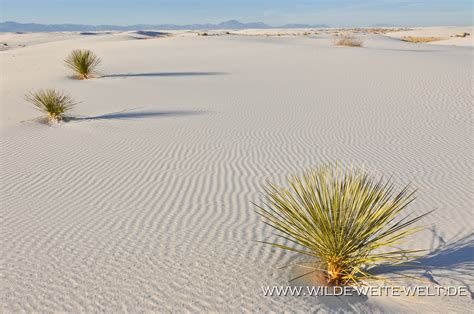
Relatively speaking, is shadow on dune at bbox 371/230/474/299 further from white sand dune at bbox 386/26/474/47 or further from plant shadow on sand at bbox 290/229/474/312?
white sand dune at bbox 386/26/474/47

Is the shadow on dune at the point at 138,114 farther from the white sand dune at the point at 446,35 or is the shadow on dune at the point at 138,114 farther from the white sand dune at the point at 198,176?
the white sand dune at the point at 446,35

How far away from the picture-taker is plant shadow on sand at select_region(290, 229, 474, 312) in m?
3.04

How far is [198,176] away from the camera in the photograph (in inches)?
234

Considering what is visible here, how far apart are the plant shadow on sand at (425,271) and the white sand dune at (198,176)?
0.02 metres

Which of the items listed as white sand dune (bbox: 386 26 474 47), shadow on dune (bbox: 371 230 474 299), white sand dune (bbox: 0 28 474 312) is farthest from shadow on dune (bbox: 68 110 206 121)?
white sand dune (bbox: 386 26 474 47)

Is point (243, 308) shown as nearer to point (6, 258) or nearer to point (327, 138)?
point (6, 258)

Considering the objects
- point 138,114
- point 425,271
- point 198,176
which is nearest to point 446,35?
point 138,114

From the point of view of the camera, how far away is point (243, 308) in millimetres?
2922

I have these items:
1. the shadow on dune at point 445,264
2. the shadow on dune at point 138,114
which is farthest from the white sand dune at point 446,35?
the shadow on dune at point 445,264

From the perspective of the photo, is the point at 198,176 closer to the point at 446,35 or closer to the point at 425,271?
the point at 425,271

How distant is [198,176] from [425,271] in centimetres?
336

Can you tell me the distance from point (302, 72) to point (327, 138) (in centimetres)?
917

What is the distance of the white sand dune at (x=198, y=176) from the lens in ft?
10.3

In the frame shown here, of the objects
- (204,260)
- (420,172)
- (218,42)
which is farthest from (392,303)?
(218,42)
